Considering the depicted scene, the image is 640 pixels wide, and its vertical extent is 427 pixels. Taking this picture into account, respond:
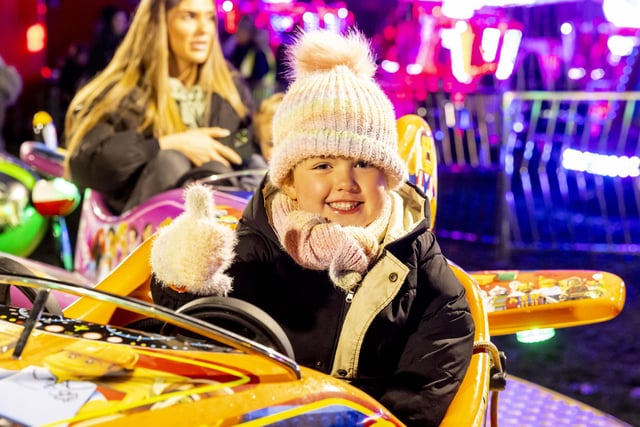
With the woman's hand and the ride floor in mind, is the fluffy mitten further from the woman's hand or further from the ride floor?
the woman's hand

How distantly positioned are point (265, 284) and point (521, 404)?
4.77 feet

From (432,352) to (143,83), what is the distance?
231cm

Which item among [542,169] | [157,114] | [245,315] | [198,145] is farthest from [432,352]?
[542,169]

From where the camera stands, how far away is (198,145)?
367 cm

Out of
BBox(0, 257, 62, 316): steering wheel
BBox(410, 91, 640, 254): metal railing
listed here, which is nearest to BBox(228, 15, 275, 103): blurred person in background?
BBox(410, 91, 640, 254): metal railing

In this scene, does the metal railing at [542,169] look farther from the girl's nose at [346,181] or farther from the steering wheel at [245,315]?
the steering wheel at [245,315]

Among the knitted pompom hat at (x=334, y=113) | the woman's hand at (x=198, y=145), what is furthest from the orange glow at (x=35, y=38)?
the knitted pompom hat at (x=334, y=113)

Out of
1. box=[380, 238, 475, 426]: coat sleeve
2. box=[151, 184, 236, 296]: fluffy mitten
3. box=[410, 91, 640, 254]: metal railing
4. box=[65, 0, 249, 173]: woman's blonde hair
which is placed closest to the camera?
box=[151, 184, 236, 296]: fluffy mitten

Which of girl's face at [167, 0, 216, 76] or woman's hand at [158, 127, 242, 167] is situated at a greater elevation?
girl's face at [167, 0, 216, 76]

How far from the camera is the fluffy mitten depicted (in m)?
1.59

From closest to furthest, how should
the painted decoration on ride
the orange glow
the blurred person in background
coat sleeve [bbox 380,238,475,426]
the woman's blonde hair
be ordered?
coat sleeve [bbox 380,238,475,426]
the painted decoration on ride
the woman's blonde hair
the blurred person in background
the orange glow

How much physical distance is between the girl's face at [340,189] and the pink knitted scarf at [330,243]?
0.08 ft

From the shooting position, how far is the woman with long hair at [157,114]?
3617 millimetres

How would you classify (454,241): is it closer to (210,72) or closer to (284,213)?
(210,72)
